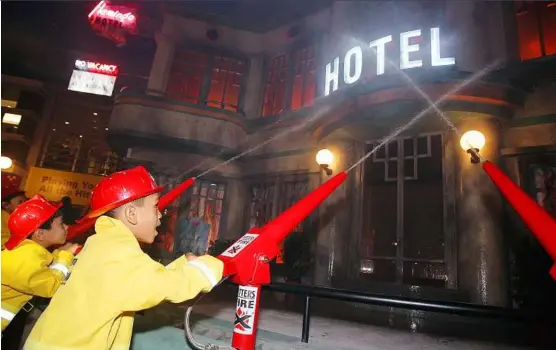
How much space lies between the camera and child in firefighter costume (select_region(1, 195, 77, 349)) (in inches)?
129

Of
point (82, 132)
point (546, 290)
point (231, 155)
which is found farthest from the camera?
point (82, 132)

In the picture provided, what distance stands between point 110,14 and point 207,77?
6.37 metres

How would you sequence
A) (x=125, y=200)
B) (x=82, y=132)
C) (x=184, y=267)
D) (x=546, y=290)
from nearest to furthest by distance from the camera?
1. (x=184, y=267)
2. (x=125, y=200)
3. (x=546, y=290)
4. (x=82, y=132)

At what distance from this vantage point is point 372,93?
24.1ft

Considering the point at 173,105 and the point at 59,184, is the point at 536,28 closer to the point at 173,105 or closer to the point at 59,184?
the point at 173,105

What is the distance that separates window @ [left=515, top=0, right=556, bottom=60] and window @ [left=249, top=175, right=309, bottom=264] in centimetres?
672

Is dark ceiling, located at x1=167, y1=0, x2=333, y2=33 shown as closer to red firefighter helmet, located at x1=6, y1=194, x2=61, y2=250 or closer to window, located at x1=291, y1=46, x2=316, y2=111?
window, located at x1=291, y1=46, x2=316, y2=111

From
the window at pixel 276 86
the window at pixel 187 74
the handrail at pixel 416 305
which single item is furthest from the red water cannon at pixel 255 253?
the window at pixel 187 74

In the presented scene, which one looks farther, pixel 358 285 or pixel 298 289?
pixel 358 285

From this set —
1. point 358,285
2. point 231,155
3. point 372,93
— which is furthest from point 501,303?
point 231,155

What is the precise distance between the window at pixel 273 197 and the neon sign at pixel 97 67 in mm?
15779

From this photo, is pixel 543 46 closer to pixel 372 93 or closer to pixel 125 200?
pixel 372 93

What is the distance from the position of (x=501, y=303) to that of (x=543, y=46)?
246 inches

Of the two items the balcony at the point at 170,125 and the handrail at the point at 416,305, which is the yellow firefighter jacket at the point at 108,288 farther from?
the balcony at the point at 170,125
